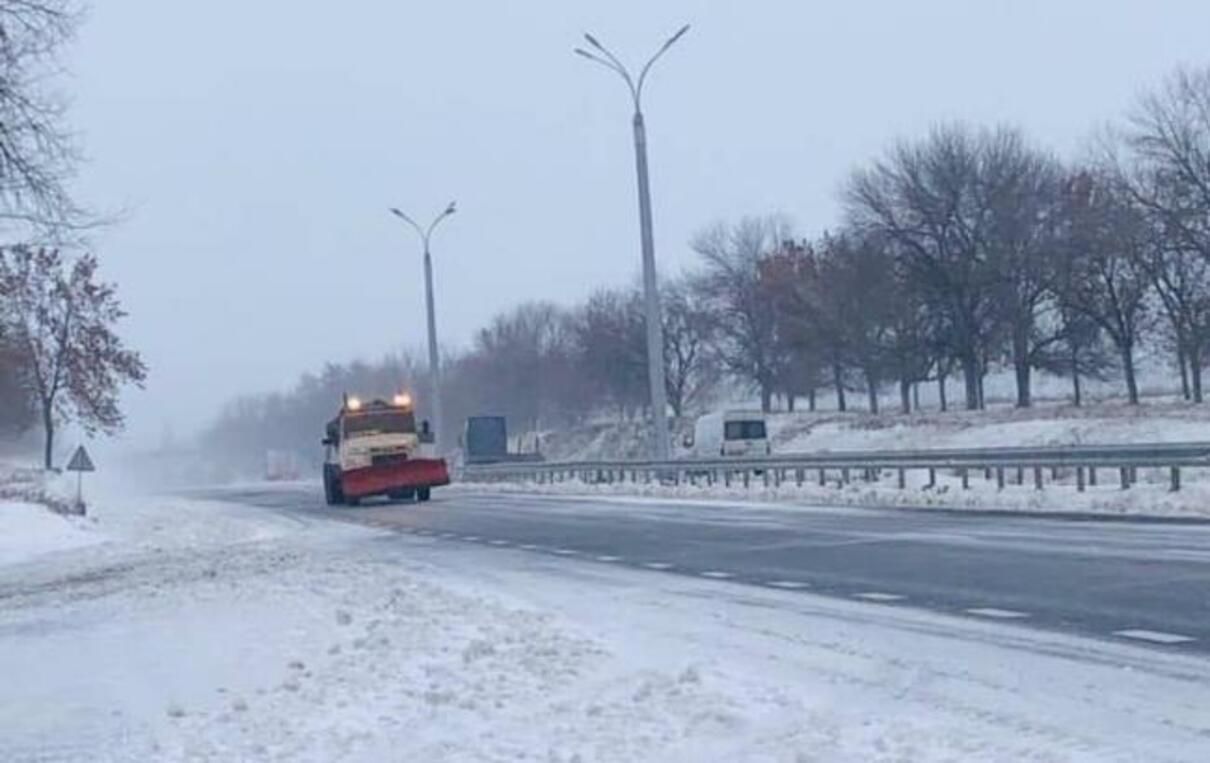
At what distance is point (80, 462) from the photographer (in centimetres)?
4088

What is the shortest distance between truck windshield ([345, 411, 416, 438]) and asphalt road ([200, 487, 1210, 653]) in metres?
15.8

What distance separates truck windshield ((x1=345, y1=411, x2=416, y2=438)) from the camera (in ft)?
167

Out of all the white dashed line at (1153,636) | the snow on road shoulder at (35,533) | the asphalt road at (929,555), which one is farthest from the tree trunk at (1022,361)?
the white dashed line at (1153,636)

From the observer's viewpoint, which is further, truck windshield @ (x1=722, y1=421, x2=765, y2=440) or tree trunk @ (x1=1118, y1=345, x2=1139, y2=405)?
tree trunk @ (x1=1118, y1=345, x2=1139, y2=405)

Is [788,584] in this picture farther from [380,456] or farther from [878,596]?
[380,456]

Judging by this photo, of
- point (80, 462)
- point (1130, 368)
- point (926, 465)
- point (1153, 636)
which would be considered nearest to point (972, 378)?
point (1130, 368)

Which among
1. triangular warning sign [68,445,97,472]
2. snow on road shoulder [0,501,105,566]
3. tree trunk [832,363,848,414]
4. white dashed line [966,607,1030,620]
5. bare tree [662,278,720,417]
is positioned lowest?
white dashed line [966,607,1030,620]

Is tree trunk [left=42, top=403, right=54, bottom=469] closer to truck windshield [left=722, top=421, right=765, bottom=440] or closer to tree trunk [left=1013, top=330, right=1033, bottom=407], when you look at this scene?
truck windshield [left=722, top=421, right=765, bottom=440]

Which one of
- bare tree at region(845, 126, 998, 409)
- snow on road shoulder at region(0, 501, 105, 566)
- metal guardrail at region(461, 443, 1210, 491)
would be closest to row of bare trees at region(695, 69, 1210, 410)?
bare tree at region(845, 126, 998, 409)

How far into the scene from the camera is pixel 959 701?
9.85 metres

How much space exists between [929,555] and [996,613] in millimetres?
5789

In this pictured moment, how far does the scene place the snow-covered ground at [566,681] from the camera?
8.85 m

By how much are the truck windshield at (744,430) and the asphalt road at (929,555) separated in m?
33.9

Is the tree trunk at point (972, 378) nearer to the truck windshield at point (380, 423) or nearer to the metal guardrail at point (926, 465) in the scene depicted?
the metal guardrail at point (926, 465)
